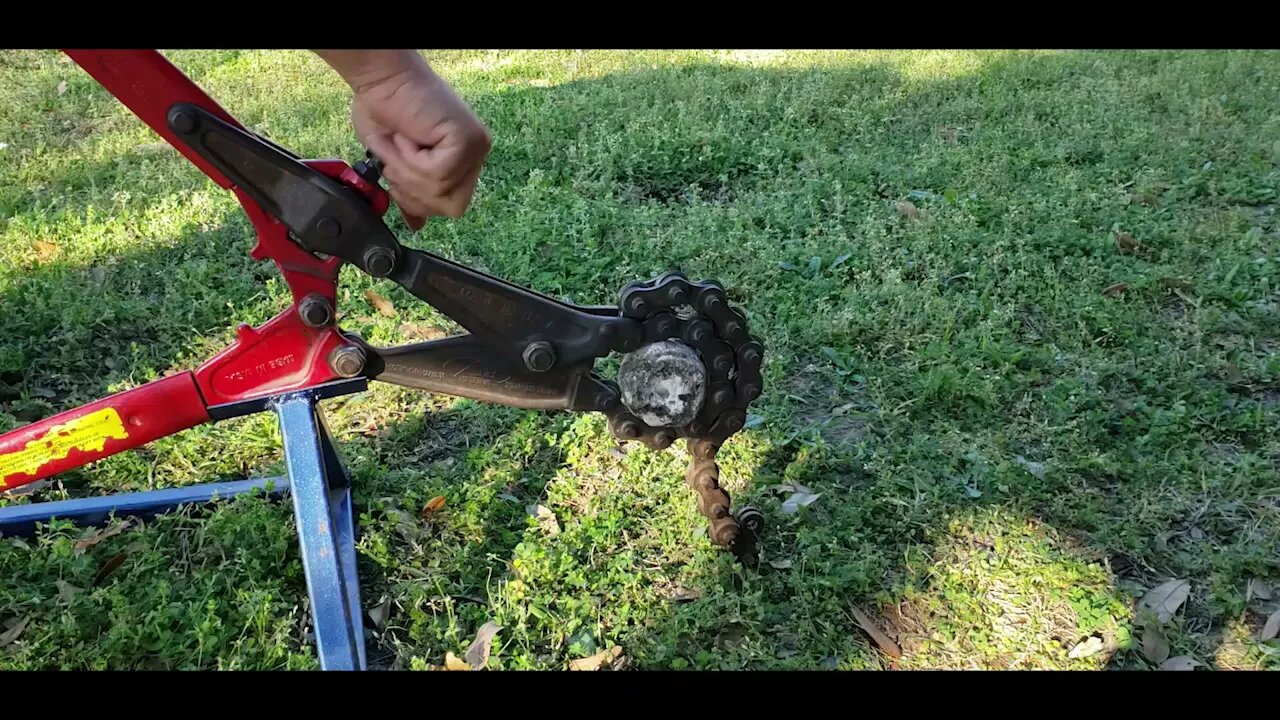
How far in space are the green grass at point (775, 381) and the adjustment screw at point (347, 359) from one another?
0.62 m

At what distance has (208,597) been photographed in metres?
2.26

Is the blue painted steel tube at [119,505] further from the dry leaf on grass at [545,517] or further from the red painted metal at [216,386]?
the dry leaf on grass at [545,517]

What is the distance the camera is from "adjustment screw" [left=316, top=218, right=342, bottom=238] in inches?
72.1

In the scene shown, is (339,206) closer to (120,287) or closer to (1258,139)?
(120,287)

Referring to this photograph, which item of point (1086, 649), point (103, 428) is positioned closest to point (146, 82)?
point (103, 428)

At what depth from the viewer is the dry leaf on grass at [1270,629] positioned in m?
2.25

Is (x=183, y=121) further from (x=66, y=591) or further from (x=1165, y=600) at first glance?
(x=1165, y=600)

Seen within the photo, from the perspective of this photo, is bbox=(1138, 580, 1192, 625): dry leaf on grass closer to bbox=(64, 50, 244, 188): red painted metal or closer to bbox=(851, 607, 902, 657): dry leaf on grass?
bbox=(851, 607, 902, 657): dry leaf on grass

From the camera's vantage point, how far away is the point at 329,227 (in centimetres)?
184

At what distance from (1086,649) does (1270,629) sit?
463 millimetres

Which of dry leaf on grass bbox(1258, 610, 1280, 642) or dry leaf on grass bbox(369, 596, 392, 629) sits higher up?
dry leaf on grass bbox(369, 596, 392, 629)

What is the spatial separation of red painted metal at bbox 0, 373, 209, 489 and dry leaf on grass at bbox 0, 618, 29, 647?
40cm

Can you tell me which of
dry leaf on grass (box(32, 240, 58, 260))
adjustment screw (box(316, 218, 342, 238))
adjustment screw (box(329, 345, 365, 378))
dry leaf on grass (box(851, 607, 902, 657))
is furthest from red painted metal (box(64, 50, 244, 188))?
dry leaf on grass (box(32, 240, 58, 260))

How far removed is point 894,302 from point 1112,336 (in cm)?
73
